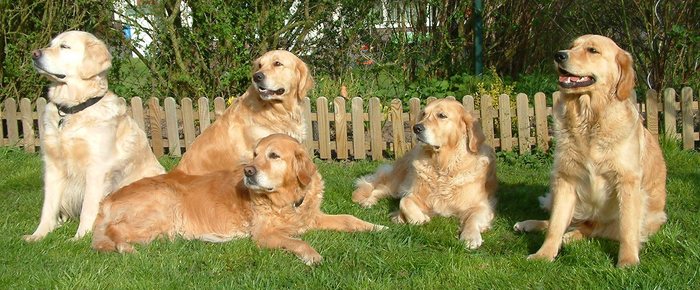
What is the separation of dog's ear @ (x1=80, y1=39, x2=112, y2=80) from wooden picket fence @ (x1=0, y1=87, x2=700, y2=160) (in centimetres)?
279

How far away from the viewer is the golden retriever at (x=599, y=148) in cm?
422

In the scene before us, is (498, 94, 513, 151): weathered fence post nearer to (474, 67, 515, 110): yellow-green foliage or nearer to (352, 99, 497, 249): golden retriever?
(474, 67, 515, 110): yellow-green foliage

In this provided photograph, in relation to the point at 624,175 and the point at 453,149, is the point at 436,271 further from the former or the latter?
the point at 453,149

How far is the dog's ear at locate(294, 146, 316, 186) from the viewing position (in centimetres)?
491

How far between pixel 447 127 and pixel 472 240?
1043 millimetres

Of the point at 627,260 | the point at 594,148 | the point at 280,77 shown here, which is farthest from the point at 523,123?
the point at 627,260

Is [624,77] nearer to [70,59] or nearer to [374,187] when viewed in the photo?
[374,187]

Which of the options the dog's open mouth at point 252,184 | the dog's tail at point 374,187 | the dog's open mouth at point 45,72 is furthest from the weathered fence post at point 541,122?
the dog's open mouth at point 45,72

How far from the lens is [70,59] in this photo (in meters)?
5.21

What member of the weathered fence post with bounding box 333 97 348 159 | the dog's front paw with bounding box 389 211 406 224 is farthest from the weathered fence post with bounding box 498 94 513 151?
the dog's front paw with bounding box 389 211 406 224

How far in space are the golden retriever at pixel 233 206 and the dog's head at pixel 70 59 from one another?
0.91 meters

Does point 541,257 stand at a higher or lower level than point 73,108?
lower

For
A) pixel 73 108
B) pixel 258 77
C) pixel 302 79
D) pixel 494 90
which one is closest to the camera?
pixel 73 108

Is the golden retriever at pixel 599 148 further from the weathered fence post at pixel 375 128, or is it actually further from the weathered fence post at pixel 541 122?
the weathered fence post at pixel 375 128
